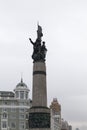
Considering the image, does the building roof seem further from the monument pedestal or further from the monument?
the monument pedestal

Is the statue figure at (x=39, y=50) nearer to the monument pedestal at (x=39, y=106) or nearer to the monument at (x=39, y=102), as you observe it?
the monument at (x=39, y=102)

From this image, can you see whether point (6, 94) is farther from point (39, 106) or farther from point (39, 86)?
point (39, 106)

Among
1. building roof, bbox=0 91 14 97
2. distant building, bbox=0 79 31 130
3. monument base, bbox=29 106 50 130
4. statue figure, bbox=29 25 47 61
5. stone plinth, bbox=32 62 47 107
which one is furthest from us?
building roof, bbox=0 91 14 97

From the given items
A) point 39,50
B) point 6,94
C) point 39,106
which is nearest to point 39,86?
point 39,106

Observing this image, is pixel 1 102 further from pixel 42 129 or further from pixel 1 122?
pixel 42 129

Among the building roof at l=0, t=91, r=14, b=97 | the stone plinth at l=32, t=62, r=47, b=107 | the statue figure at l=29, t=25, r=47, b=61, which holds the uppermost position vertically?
the building roof at l=0, t=91, r=14, b=97

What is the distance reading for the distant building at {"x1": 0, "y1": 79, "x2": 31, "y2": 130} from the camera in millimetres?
93875

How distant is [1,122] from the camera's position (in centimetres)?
9444

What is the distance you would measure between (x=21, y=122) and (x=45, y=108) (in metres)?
63.3

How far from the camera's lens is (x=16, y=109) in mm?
95062

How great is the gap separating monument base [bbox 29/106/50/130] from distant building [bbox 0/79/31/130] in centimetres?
6242

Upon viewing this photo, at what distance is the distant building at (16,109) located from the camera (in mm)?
93875

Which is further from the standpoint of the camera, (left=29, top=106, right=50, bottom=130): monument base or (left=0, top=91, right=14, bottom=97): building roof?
(left=0, top=91, right=14, bottom=97): building roof

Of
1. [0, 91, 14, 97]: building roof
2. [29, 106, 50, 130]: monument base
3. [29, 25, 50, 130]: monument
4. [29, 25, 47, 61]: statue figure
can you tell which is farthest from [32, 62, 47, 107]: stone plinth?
[0, 91, 14, 97]: building roof
